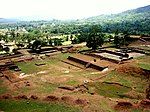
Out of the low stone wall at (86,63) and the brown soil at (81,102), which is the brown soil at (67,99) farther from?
the low stone wall at (86,63)

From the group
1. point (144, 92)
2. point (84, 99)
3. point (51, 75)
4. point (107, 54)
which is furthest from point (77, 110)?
point (107, 54)

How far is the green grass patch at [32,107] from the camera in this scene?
3039 centimetres

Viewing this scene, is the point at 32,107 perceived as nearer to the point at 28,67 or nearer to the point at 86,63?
the point at 28,67

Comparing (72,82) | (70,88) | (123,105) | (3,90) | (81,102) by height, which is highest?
(123,105)

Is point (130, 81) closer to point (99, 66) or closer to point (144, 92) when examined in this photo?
point (144, 92)

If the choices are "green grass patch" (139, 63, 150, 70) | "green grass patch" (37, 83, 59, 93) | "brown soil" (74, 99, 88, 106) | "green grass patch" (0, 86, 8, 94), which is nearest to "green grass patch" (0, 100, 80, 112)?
"brown soil" (74, 99, 88, 106)

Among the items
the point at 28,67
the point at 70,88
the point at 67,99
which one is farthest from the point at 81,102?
the point at 28,67

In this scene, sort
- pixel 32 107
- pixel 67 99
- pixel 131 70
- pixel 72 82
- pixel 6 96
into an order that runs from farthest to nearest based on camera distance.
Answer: pixel 131 70 < pixel 72 82 < pixel 6 96 < pixel 67 99 < pixel 32 107

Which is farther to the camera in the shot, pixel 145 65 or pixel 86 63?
pixel 86 63

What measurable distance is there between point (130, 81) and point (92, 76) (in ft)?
23.9

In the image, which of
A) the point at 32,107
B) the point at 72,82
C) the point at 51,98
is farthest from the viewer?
the point at 72,82

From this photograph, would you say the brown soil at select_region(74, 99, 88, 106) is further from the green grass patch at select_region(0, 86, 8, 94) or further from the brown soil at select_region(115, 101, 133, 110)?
the green grass patch at select_region(0, 86, 8, 94)

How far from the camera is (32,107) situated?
31.6 m

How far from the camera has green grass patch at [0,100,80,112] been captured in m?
30.4
